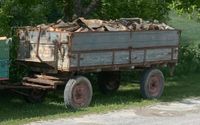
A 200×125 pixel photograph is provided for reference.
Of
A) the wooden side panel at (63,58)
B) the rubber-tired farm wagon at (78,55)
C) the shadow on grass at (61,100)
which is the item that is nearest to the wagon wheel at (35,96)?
the rubber-tired farm wagon at (78,55)

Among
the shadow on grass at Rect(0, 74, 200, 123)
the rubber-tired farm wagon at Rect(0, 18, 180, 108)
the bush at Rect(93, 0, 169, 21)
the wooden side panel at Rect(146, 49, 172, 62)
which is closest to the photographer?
the shadow on grass at Rect(0, 74, 200, 123)

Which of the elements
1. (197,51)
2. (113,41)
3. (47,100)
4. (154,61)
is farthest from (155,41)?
(197,51)

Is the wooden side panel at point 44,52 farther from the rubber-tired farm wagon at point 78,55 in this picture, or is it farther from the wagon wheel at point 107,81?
the wagon wheel at point 107,81

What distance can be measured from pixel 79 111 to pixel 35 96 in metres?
1.87

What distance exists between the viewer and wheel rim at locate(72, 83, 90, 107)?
1498 centimetres

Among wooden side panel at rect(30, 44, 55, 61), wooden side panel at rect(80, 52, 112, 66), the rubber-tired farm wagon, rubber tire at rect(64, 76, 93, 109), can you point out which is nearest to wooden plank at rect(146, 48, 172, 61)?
the rubber-tired farm wagon

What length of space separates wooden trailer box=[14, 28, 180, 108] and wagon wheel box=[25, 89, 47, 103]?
55 mm

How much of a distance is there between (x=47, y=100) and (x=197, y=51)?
11.1 m

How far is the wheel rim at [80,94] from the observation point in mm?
14977

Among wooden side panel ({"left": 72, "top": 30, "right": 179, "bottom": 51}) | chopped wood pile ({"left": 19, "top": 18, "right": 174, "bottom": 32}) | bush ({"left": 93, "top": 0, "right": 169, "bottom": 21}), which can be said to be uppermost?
bush ({"left": 93, "top": 0, "right": 169, "bottom": 21})

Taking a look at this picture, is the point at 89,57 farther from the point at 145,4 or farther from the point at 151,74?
the point at 145,4

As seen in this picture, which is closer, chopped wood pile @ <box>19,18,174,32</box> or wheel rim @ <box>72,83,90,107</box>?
wheel rim @ <box>72,83,90,107</box>

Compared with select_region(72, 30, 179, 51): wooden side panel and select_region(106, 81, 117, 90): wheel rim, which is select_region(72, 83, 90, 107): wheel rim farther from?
select_region(106, 81, 117, 90): wheel rim

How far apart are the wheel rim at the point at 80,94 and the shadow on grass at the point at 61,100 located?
332 mm
